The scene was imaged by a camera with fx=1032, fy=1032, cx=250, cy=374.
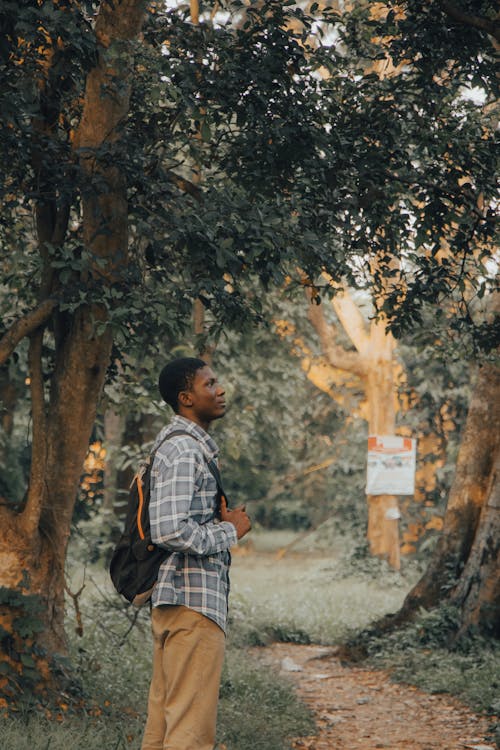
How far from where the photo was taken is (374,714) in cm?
920

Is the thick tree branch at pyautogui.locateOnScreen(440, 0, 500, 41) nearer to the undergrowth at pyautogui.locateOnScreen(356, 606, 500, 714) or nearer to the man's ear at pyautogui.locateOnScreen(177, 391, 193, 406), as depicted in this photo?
the man's ear at pyautogui.locateOnScreen(177, 391, 193, 406)

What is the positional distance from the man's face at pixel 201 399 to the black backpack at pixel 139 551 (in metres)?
0.15

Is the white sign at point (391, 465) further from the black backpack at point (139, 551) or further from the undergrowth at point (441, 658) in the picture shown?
the black backpack at point (139, 551)

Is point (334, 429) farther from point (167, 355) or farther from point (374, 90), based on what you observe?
point (374, 90)

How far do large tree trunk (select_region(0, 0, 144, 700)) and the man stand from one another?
249cm

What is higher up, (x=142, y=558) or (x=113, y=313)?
(x=113, y=313)

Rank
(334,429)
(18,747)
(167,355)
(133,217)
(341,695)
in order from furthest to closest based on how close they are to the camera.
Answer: (334,429), (167,355), (341,695), (133,217), (18,747)

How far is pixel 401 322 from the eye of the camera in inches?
328

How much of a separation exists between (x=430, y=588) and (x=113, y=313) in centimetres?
717

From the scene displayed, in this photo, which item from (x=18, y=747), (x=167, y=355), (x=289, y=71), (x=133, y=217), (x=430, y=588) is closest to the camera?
(x=18, y=747)

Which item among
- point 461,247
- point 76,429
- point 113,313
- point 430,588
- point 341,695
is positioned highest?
point 461,247

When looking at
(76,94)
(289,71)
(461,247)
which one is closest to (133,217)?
(76,94)

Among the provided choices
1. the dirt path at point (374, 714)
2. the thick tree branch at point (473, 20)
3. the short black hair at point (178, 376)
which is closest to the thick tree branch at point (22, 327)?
the short black hair at point (178, 376)

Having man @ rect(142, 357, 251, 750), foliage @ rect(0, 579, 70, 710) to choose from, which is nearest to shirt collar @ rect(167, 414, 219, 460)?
man @ rect(142, 357, 251, 750)
